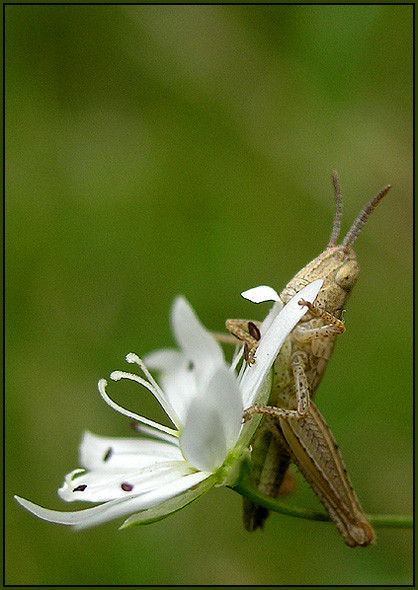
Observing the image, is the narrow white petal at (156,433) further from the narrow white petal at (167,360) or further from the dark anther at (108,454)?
the narrow white petal at (167,360)

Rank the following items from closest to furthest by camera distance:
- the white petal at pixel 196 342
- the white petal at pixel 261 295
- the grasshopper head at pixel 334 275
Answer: the white petal at pixel 261 295, the grasshopper head at pixel 334 275, the white petal at pixel 196 342

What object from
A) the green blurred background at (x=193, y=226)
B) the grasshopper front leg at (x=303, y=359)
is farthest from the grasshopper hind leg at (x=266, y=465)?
the green blurred background at (x=193, y=226)

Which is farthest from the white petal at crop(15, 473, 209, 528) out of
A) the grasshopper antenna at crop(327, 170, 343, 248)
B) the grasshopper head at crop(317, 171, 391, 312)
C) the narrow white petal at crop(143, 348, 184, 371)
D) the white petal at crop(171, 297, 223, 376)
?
the grasshopper antenna at crop(327, 170, 343, 248)

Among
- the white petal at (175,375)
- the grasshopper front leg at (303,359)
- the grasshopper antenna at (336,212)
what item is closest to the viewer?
the grasshopper front leg at (303,359)

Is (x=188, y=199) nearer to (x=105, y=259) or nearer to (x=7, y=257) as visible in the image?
(x=105, y=259)

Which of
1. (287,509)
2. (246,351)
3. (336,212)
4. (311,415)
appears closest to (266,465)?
(311,415)

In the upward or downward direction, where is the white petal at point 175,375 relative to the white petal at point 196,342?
downward
